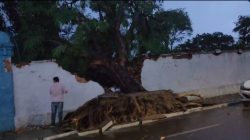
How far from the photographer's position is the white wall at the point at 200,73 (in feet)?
69.9

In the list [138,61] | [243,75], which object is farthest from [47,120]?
[243,75]

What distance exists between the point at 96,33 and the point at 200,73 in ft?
30.0

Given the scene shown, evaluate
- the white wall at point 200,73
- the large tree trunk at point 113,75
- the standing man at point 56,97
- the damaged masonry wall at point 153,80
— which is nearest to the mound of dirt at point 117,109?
the standing man at point 56,97

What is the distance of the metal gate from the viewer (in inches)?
613

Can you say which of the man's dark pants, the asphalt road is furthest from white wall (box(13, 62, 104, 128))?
the asphalt road

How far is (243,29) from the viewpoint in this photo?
97.4ft

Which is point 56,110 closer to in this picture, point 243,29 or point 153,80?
point 153,80

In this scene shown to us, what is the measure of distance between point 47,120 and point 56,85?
1360 millimetres

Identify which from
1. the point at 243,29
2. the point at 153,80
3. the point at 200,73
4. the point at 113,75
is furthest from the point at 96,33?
the point at 243,29

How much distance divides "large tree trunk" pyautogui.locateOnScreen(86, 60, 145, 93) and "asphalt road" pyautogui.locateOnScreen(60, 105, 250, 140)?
1857 mm

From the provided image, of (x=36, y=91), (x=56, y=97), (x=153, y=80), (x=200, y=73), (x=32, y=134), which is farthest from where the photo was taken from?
(x=200, y=73)

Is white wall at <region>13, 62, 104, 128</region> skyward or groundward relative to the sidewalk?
skyward

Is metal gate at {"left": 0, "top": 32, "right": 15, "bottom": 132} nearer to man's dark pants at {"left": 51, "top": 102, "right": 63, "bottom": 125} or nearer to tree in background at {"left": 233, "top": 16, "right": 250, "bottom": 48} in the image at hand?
man's dark pants at {"left": 51, "top": 102, "right": 63, "bottom": 125}

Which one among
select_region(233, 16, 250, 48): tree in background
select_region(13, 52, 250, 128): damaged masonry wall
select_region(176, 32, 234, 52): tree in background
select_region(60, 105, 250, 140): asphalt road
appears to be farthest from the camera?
select_region(176, 32, 234, 52): tree in background
